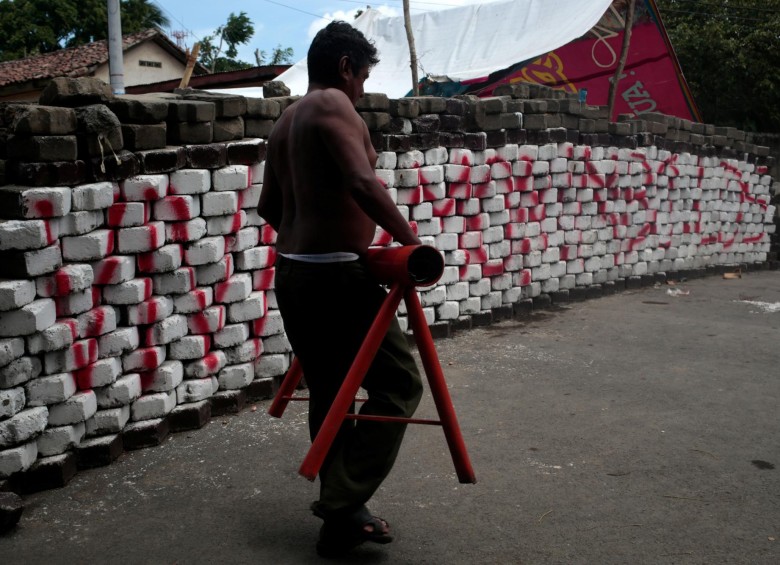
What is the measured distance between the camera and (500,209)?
25.7ft

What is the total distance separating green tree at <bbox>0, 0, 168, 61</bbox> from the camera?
33.1 m

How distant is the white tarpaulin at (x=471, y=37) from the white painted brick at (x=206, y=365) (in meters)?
8.27

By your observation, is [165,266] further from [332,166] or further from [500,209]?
[500,209]

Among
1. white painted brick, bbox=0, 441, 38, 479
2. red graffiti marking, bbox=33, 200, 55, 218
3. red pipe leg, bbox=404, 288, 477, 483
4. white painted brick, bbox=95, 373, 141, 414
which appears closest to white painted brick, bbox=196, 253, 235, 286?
white painted brick, bbox=95, 373, 141, 414

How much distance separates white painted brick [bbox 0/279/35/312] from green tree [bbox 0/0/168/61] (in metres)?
32.2

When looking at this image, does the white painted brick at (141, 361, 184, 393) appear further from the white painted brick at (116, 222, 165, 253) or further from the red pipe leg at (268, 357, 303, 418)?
the red pipe leg at (268, 357, 303, 418)

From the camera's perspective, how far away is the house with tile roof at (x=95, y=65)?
1002 inches

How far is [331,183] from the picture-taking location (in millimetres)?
3219

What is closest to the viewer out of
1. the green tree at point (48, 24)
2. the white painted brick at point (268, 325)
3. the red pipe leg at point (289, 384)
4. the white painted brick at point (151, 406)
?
the red pipe leg at point (289, 384)

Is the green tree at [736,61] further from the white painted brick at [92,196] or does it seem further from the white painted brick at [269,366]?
the white painted brick at [92,196]

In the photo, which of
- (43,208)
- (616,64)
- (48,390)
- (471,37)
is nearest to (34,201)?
(43,208)

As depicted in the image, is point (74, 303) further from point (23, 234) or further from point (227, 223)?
point (227, 223)

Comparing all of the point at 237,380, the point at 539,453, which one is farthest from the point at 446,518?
the point at 237,380

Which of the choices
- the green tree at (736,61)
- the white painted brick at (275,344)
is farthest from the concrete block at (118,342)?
the green tree at (736,61)
